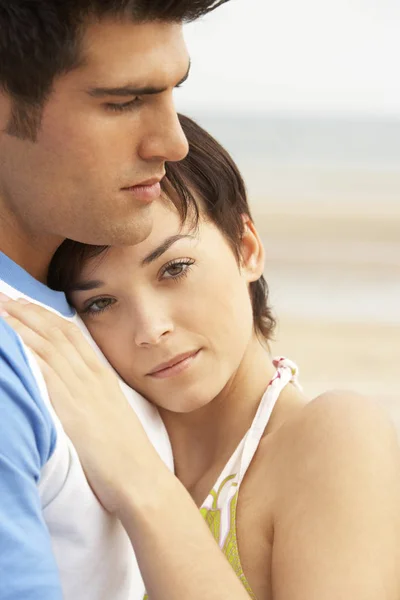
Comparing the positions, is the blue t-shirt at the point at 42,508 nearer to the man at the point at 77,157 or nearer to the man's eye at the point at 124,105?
the man at the point at 77,157

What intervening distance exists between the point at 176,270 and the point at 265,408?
0.90ft

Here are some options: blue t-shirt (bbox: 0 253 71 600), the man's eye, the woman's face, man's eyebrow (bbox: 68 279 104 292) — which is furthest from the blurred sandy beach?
blue t-shirt (bbox: 0 253 71 600)

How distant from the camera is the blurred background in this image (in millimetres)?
5160

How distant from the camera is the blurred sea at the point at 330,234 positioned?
5.01 m

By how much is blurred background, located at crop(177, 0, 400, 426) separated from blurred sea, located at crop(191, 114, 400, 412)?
1cm

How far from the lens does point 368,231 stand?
700cm

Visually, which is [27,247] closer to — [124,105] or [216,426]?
[124,105]

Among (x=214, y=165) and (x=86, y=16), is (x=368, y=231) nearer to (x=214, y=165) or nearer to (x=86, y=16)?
(x=214, y=165)

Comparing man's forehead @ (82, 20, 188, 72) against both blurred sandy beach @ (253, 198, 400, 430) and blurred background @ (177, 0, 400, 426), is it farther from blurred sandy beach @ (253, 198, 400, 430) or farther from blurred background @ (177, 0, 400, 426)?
blurred sandy beach @ (253, 198, 400, 430)

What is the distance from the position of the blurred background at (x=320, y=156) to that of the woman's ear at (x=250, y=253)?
756 mm

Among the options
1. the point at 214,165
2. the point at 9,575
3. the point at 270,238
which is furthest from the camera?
the point at 270,238

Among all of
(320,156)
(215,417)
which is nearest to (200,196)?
(215,417)

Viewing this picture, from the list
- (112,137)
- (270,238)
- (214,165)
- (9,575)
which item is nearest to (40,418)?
(9,575)

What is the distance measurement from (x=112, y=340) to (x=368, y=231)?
218 inches
